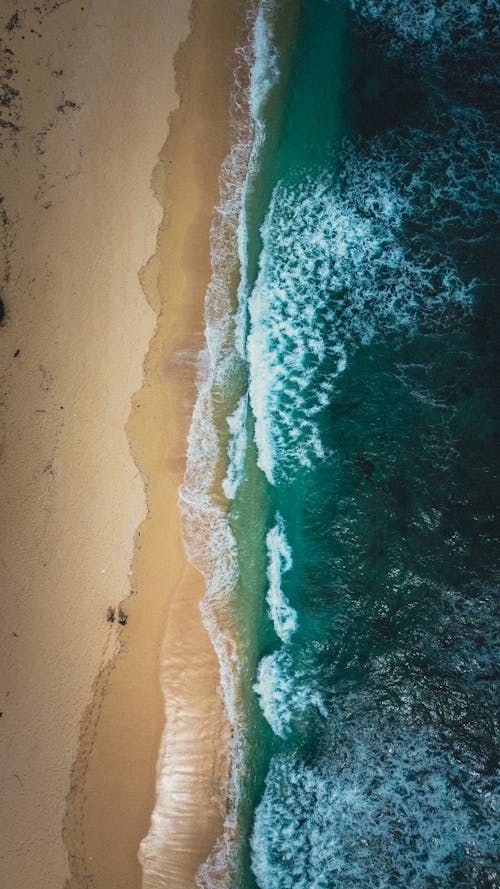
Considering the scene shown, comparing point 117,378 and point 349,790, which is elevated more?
point 117,378

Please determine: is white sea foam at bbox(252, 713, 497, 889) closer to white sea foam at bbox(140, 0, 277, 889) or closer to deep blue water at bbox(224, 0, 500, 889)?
deep blue water at bbox(224, 0, 500, 889)

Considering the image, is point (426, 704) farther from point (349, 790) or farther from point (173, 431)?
point (173, 431)

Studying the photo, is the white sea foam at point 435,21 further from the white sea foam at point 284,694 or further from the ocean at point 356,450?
the white sea foam at point 284,694

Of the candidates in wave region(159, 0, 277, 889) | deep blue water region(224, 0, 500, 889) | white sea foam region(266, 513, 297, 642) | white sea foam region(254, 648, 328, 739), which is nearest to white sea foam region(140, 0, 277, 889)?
wave region(159, 0, 277, 889)

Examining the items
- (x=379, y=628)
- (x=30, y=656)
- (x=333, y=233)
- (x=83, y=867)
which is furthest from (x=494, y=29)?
(x=83, y=867)

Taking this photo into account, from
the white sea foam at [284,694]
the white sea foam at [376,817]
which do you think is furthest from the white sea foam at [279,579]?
the white sea foam at [376,817]

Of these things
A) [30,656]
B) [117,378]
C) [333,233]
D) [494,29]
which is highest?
[494,29]

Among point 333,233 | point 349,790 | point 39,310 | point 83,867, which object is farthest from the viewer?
point 333,233

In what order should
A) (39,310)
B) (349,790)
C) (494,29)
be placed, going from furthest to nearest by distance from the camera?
(494,29) → (39,310) → (349,790)
